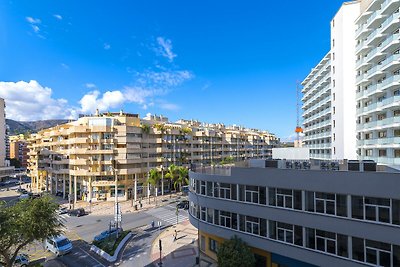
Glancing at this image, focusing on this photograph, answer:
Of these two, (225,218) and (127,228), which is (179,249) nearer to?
(225,218)

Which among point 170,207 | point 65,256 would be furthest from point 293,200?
point 170,207

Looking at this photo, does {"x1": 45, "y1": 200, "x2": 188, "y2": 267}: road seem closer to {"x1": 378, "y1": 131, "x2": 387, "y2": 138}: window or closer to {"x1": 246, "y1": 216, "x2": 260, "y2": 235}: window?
{"x1": 246, "y1": 216, "x2": 260, "y2": 235}: window

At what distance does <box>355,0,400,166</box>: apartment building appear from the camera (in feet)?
117

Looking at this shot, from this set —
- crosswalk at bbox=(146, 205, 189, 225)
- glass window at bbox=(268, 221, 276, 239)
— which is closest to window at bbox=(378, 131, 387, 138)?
glass window at bbox=(268, 221, 276, 239)

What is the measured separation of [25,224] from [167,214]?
28979mm

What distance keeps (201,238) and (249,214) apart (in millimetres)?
10628

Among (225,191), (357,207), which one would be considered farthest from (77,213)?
(357,207)

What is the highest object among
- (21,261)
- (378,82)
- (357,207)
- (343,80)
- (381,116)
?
(343,80)

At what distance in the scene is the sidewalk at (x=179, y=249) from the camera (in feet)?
94.3

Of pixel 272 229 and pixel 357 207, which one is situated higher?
pixel 357 207

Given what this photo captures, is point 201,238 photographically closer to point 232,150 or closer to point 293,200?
point 293,200

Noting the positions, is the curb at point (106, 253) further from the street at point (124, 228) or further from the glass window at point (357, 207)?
the glass window at point (357, 207)

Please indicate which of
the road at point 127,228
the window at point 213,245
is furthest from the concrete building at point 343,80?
the road at point 127,228

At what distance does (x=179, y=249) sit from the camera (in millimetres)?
32969
